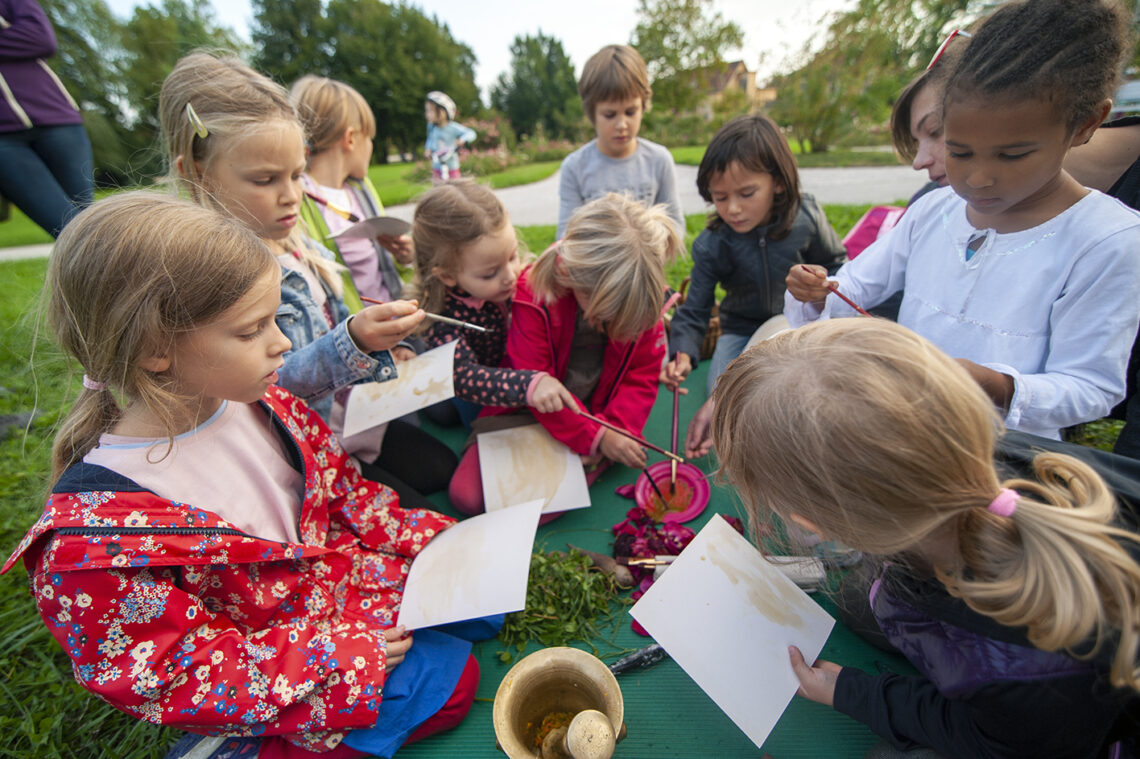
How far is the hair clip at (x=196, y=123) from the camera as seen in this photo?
5.08 feet

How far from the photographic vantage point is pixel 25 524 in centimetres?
204

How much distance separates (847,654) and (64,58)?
28.2 meters

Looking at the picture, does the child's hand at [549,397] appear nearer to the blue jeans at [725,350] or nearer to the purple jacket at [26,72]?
the blue jeans at [725,350]

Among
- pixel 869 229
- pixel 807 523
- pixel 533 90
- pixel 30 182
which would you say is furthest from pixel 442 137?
pixel 533 90

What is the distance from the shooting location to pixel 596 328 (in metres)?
2.12

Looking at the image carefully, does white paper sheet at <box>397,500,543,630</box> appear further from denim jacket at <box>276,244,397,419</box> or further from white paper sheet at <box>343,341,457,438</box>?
denim jacket at <box>276,244,397,419</box>

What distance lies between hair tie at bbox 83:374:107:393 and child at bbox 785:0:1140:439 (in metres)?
1.96

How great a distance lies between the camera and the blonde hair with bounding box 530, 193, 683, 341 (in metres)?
1.77

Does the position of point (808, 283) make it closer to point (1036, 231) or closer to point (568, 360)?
point (1036, 231)

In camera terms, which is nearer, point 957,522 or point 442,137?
point 957,522

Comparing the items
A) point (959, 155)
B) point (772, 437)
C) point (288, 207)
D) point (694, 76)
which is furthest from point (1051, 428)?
point (694, 76)

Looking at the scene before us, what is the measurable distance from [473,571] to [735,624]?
0.73m

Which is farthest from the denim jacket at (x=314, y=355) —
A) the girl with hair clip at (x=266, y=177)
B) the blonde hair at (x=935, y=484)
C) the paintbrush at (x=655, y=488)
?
the blonde hair at (x=935, y=484)

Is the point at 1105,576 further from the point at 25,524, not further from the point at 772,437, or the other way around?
the point at 25,524
